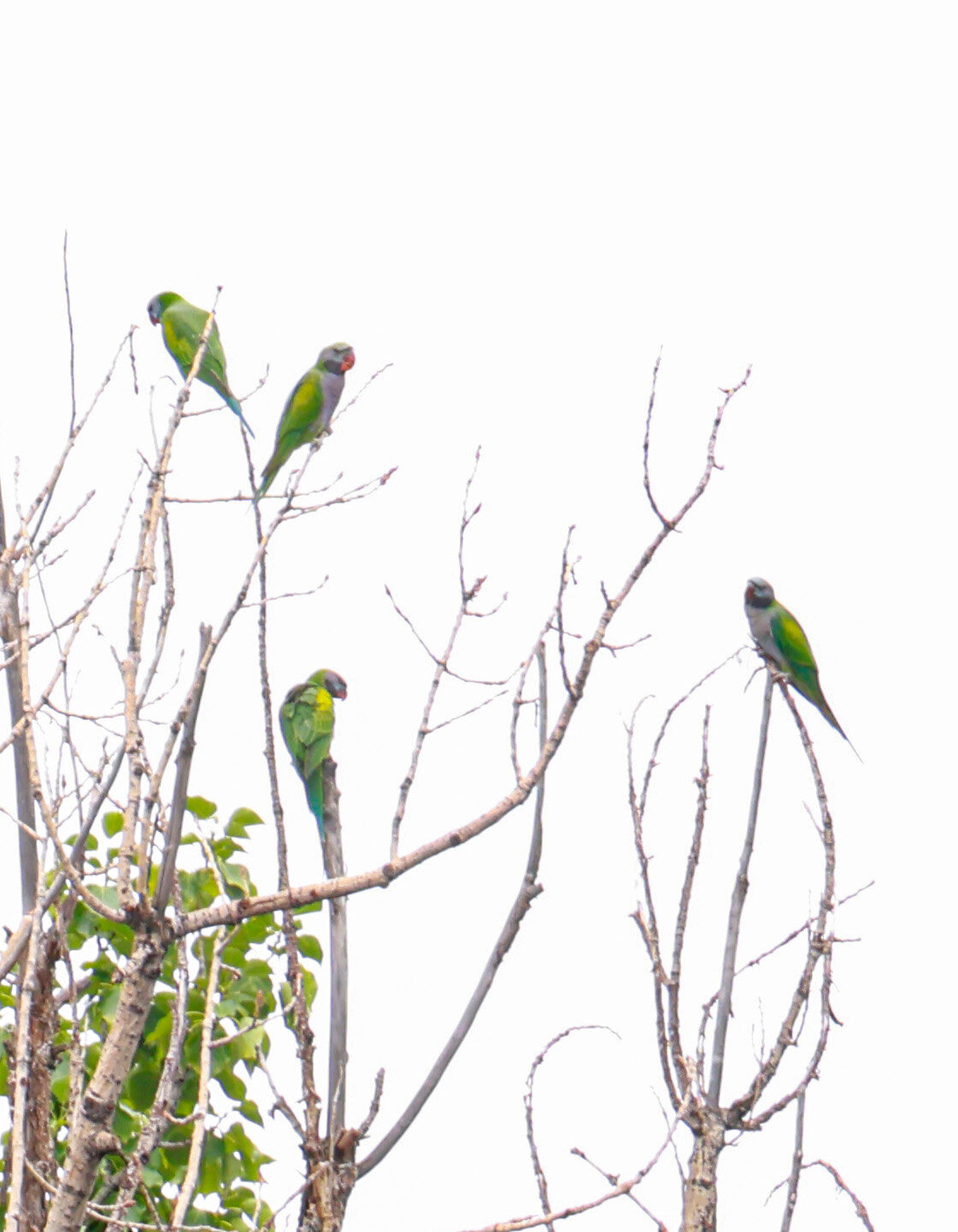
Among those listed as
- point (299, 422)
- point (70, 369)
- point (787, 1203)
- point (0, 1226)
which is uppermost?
point (299, 422)

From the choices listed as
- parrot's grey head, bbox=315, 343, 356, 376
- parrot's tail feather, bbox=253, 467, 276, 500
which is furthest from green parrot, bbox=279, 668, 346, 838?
parrot's grey head, bbox=315, 343, 356, 376

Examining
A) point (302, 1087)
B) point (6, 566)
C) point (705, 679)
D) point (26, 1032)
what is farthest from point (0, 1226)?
point (705, 679)

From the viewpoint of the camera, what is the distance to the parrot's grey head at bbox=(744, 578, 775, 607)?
7.16 meters

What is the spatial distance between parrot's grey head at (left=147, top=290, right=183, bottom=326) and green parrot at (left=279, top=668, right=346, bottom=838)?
2618 millimetres

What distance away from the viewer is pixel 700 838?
3.87m

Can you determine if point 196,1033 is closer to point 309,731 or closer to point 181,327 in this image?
point 309,731

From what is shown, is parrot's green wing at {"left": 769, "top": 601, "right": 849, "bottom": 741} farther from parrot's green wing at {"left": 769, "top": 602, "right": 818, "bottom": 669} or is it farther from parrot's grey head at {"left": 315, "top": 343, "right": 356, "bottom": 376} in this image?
parrot's grey head at {"left": 315, "top": 343, "right": 356, "bottom": 376}

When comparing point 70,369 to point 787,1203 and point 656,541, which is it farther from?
point 787,1203

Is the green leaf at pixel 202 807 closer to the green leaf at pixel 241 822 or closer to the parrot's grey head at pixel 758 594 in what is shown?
the green leaf at pixel 241 822

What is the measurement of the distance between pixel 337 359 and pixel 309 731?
105 inches

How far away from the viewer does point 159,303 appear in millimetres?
7504

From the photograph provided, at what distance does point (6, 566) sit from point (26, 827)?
29.7 inches

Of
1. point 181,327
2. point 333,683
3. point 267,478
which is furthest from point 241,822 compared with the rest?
point 181,327

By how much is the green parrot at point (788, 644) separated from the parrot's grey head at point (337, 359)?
250 cm
